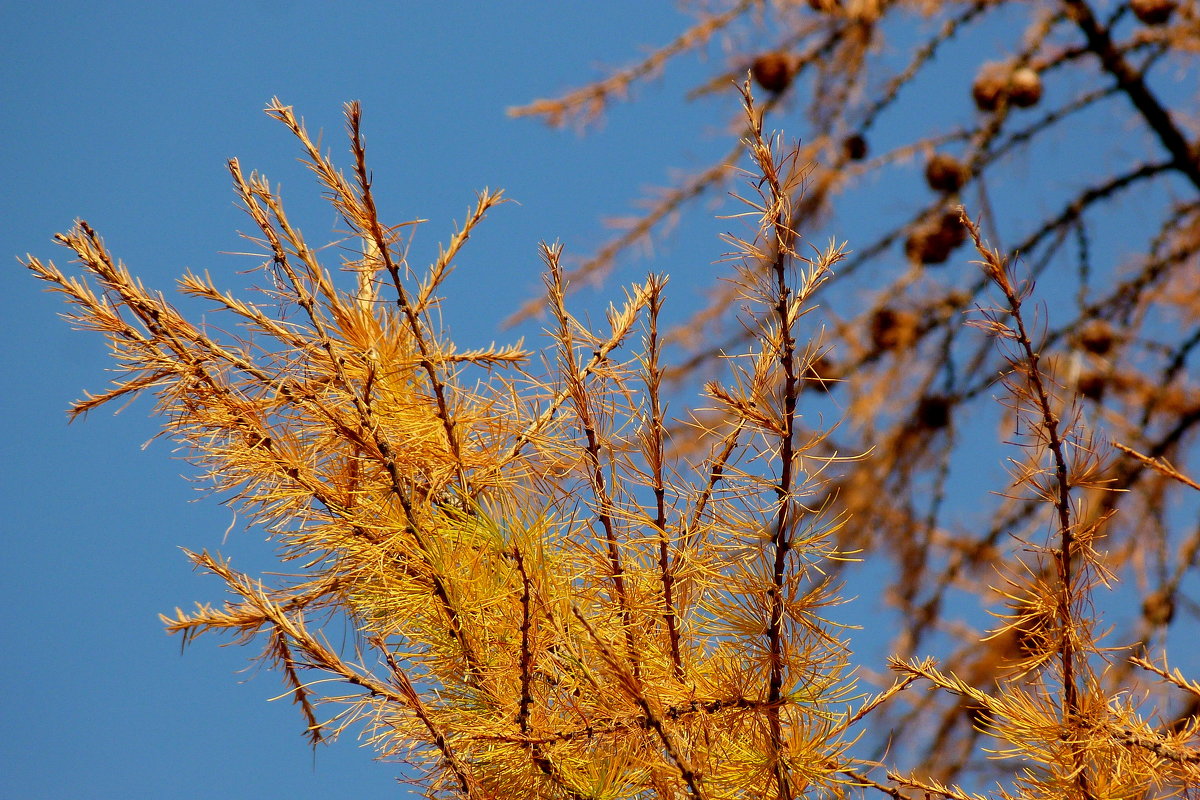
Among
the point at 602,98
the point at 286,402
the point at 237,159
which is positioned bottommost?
the point at 286,402

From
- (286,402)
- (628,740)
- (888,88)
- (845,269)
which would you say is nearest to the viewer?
(628,740)

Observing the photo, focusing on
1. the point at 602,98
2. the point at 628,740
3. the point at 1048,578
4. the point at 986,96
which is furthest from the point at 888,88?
the point at 628,740

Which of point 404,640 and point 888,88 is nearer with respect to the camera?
point 404,640

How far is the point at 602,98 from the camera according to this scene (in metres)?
2.71

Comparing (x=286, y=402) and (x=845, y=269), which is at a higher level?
(x=845, y=269)

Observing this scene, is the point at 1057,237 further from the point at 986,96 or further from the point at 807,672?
the point at 807,672

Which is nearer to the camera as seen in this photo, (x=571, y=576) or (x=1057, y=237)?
(x=571, y=576)

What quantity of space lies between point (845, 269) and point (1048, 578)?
2.01 meters

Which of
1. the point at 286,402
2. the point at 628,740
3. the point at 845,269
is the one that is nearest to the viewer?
the point at 628,740

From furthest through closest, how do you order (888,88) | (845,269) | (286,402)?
(845,269) < (888,88) < (286,402)

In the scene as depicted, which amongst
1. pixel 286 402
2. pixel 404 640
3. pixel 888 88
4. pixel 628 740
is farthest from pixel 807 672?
Result: pixel 888 88

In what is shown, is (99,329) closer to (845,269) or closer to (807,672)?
(807,672)

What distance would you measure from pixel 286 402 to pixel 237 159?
187mm

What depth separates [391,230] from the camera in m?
0.71
